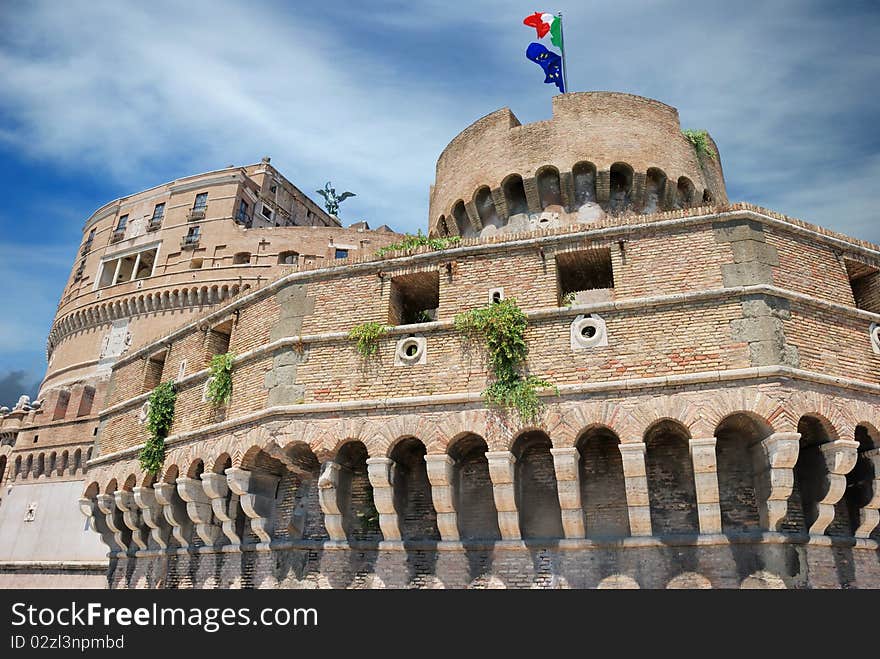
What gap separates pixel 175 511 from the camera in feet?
48.6

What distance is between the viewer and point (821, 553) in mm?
10055

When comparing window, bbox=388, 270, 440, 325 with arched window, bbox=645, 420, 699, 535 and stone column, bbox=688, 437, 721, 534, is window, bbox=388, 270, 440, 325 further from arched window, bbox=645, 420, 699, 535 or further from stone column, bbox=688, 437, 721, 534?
stone column, bbox=688, 437, 721, 534

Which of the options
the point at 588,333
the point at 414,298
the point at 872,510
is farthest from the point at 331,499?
the point at 872,510

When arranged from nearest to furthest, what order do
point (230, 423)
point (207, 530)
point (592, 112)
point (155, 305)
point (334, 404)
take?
point (334, 404) < point (230, 423) < point (207, 530) < point (592, 112) < point (155, 305)

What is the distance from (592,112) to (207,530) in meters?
13.6

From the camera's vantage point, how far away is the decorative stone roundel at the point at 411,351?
39.1 ft

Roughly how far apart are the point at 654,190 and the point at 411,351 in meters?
8.70

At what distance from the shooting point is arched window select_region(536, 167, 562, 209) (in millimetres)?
17016

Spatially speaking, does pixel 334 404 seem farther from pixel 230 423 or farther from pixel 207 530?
pixel 207 530

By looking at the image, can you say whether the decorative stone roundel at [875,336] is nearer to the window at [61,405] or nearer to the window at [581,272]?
the window at [581,272]

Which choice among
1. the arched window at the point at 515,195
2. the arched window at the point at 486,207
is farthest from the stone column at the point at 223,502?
the arched window at the point at 515,195

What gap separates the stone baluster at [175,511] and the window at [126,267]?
30.1 m
